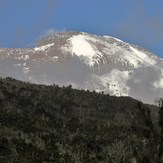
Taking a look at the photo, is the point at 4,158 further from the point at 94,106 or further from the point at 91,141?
the point at 94,106

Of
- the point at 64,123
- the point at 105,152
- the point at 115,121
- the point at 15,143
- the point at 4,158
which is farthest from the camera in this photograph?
the point at 115,121

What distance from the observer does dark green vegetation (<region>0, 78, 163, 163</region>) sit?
73.4 metres

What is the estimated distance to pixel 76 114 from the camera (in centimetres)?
10625

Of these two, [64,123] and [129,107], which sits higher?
[129,107]

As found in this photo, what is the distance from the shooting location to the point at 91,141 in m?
84.6

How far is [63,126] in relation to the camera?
92062mm

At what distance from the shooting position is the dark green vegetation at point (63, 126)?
241 ft

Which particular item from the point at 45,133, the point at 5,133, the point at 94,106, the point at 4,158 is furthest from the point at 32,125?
the point at 94,106

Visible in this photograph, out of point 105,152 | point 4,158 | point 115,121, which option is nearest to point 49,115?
point 115,121

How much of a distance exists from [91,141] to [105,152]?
4.95 metres

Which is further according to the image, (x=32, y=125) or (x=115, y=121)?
(x=115, y=121)

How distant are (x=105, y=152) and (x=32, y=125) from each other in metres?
12.4

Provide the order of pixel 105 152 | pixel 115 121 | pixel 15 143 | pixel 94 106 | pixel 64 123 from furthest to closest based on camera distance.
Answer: pixel 94 106 → pixel 115 121 → pixel 64 123 → pixel 105 152 → pixel 15 143

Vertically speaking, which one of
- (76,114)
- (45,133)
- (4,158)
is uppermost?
(76,114)
